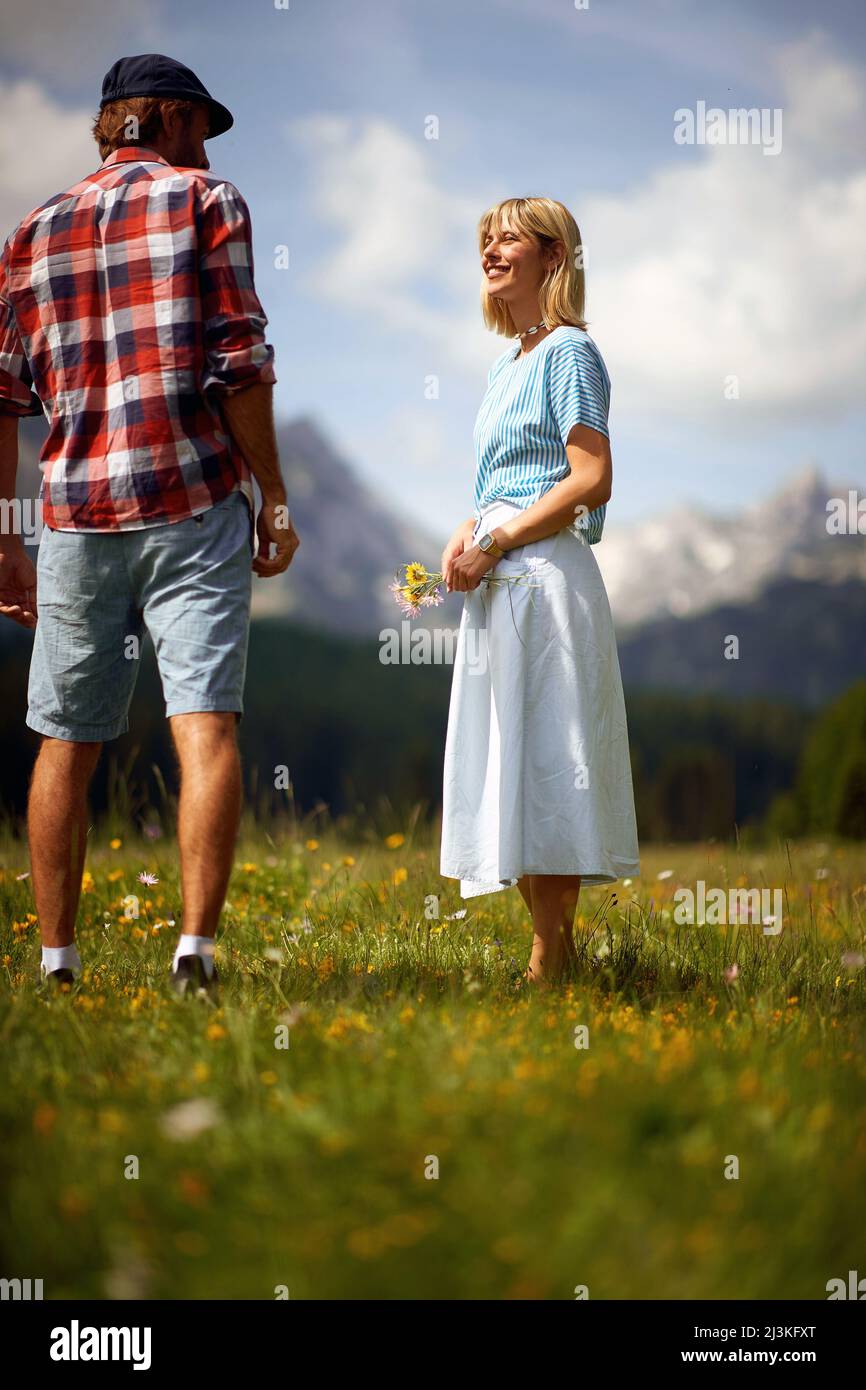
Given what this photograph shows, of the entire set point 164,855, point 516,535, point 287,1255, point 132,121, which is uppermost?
point 132,121

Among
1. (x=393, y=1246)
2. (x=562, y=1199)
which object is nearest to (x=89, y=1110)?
(x=393, y=1246)

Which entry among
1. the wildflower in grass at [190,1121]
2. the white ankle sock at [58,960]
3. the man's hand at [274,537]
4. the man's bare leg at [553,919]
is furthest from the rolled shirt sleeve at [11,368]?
the wildflower in grass at [190,1121]

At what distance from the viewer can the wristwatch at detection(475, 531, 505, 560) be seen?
321 cm

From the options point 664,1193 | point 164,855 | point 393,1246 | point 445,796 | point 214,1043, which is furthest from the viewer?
point 164,855

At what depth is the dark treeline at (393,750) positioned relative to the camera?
5797 millimetres

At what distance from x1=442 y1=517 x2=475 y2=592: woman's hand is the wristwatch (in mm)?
78

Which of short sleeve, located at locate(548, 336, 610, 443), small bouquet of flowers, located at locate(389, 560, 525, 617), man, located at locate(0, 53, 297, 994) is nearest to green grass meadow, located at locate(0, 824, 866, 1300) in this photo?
man, located at locate(0, 53, 297, 994)

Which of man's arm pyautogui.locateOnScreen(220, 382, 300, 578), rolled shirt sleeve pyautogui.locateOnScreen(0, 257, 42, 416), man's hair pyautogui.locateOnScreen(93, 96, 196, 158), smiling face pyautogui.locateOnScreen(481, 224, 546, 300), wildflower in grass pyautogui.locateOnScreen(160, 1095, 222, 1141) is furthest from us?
smiling face pyautogui.locateOnScreen(481, 224, 546, 300)

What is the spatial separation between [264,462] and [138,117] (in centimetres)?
102

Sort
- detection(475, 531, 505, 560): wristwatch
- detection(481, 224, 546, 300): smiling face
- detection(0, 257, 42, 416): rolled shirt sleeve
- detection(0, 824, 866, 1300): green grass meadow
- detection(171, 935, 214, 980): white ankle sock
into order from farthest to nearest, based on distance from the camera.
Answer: detection(481, 224, 546, 300): smiling face → detection(475, 531, 505, 560): wristwatch → detection(0, 257, 42, 416): rolled shirt sleeve → detection(171, 935, 214, 980): white ankle sock → detection(0, 824, 866, 1300): green grass meadow

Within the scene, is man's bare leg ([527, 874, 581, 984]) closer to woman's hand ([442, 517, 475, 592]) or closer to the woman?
the woman
